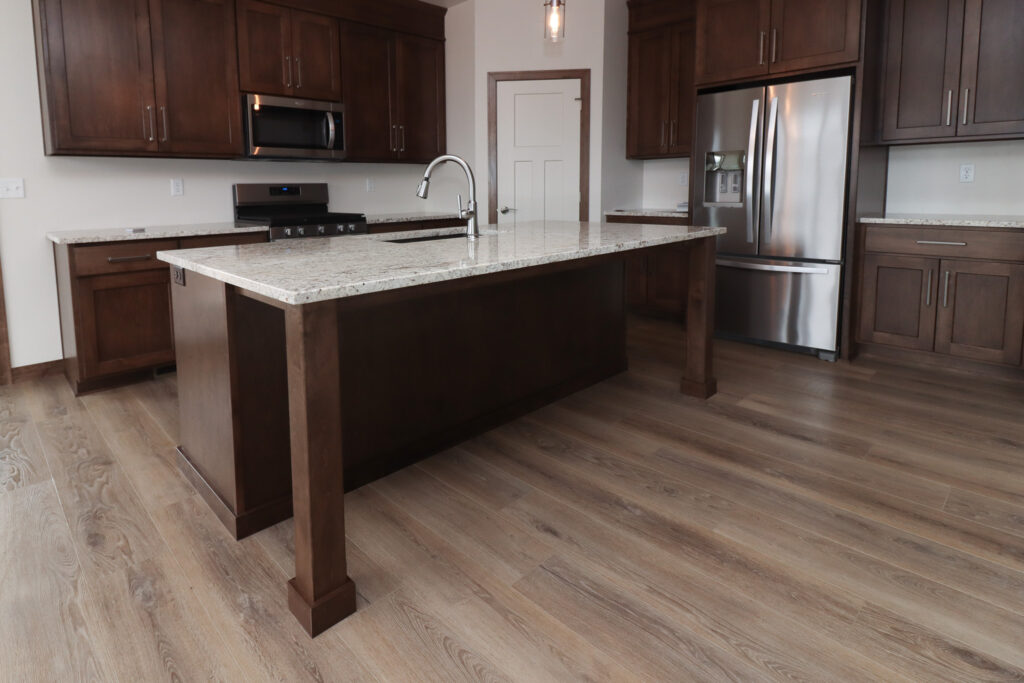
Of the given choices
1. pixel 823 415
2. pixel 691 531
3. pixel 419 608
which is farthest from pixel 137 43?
pixel 823 415

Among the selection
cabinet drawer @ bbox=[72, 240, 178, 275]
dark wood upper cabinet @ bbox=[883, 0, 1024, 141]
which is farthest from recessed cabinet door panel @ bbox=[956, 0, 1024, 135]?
cabinet drawer @ bbox=[72, 240, 178, 275]

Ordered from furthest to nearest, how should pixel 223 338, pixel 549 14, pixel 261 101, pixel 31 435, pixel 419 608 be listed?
pixel 261 101
pixel 31 435
pixel 549 14
pixel 223 338
pixel 419 608

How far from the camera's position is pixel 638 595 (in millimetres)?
1784

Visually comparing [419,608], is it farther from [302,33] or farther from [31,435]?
[302,33]

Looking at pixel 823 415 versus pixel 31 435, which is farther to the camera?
pixel 823 415

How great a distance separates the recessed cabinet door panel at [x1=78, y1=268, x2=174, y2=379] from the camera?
342 centimetres

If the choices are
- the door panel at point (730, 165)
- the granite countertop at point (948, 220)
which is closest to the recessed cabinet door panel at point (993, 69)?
the granite countertop at point (948, 220)

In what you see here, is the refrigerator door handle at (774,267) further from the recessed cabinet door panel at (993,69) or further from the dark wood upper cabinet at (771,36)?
the dark wood upper cabinet at (771,36)

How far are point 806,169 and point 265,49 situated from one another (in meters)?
3.45

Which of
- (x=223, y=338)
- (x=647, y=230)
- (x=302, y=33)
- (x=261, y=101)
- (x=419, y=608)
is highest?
(x=302, y=33)

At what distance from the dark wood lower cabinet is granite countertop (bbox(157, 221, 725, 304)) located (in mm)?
1371

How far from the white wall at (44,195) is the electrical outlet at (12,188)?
0.02 m

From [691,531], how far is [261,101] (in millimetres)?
3719

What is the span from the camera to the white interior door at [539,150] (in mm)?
5156
